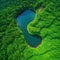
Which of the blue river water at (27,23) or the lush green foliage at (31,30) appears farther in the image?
the blue river water at (27,23)

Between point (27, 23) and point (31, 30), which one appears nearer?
point (31, 30)

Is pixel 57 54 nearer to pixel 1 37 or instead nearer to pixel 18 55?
pixel 18 55

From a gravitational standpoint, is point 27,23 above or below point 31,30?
above

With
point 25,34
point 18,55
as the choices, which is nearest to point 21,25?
point 25,34

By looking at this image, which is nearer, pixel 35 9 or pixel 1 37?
pixel 1 37
